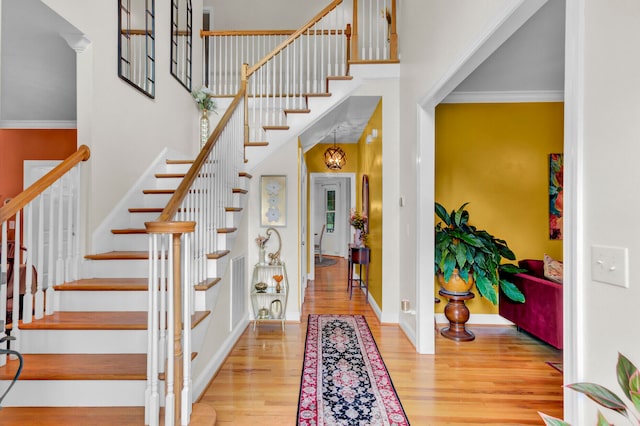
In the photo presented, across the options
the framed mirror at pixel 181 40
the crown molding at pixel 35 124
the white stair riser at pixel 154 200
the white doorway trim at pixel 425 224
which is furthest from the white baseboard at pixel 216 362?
the crown molding at pixel 35 124

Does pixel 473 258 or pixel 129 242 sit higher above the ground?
pixel 129 242

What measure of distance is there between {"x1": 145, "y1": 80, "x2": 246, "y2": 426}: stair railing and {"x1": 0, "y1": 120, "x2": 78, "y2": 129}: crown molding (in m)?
3.19

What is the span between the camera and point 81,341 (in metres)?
2.04

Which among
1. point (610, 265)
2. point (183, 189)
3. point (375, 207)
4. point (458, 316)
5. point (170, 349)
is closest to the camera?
point (610, 265)

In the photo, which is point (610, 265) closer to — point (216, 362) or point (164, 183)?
point (216, 362)

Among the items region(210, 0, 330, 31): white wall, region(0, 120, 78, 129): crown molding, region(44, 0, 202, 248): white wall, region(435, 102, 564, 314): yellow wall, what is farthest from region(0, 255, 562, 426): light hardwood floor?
region(210, 0, 330, 31): white wall

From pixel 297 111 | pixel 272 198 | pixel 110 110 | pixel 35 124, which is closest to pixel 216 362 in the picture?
pixel 272 198

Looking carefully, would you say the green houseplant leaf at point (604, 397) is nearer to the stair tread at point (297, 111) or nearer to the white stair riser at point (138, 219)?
the white stair riser at point (138, 219)

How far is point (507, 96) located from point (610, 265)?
354 centimetres

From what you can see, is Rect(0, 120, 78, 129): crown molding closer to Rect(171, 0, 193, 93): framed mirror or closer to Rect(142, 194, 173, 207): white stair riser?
Rect(171, 0, 193, 93): framed mirror

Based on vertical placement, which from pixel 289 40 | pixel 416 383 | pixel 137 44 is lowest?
pixel 416 383

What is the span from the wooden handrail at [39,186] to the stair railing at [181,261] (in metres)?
0.80

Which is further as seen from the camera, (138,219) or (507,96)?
(507,96)

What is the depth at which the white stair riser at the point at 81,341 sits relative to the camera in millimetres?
2020
